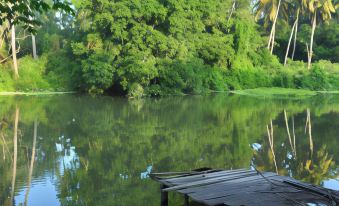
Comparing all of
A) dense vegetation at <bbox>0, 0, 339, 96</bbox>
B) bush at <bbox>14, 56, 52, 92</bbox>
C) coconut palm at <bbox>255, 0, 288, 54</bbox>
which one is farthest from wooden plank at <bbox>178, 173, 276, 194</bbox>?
coconut palm at <bbox>255, 0, 288, 54</bbox>

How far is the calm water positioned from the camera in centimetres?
865

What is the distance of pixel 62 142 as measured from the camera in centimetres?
1397

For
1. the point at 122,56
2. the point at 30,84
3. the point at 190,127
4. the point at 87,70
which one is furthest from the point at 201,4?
the point at 190,127

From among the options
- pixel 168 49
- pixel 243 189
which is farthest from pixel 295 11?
pixel 243 189

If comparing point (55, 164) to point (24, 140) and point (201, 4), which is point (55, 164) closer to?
point (24, 140)

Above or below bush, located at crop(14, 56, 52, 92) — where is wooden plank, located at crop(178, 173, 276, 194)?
below

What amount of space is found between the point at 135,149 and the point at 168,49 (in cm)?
2204

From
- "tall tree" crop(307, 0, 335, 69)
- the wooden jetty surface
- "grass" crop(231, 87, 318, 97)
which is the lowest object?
the wooden jetty surface

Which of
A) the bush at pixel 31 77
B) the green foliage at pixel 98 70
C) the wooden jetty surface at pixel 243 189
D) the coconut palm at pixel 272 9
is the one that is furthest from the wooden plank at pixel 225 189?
the coconut palm at pixel 272 9

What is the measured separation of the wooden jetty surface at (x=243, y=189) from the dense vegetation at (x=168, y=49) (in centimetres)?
2323

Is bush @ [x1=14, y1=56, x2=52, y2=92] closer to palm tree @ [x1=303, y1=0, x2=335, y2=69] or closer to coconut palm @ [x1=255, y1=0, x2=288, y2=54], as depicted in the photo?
coconut palm @ [x1=255, y1=0, x2=288, y2=54]

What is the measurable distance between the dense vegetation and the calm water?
38.7ft

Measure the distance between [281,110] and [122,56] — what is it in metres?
14.2

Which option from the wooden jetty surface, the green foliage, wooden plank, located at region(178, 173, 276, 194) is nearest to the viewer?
the wooden jetty surface
